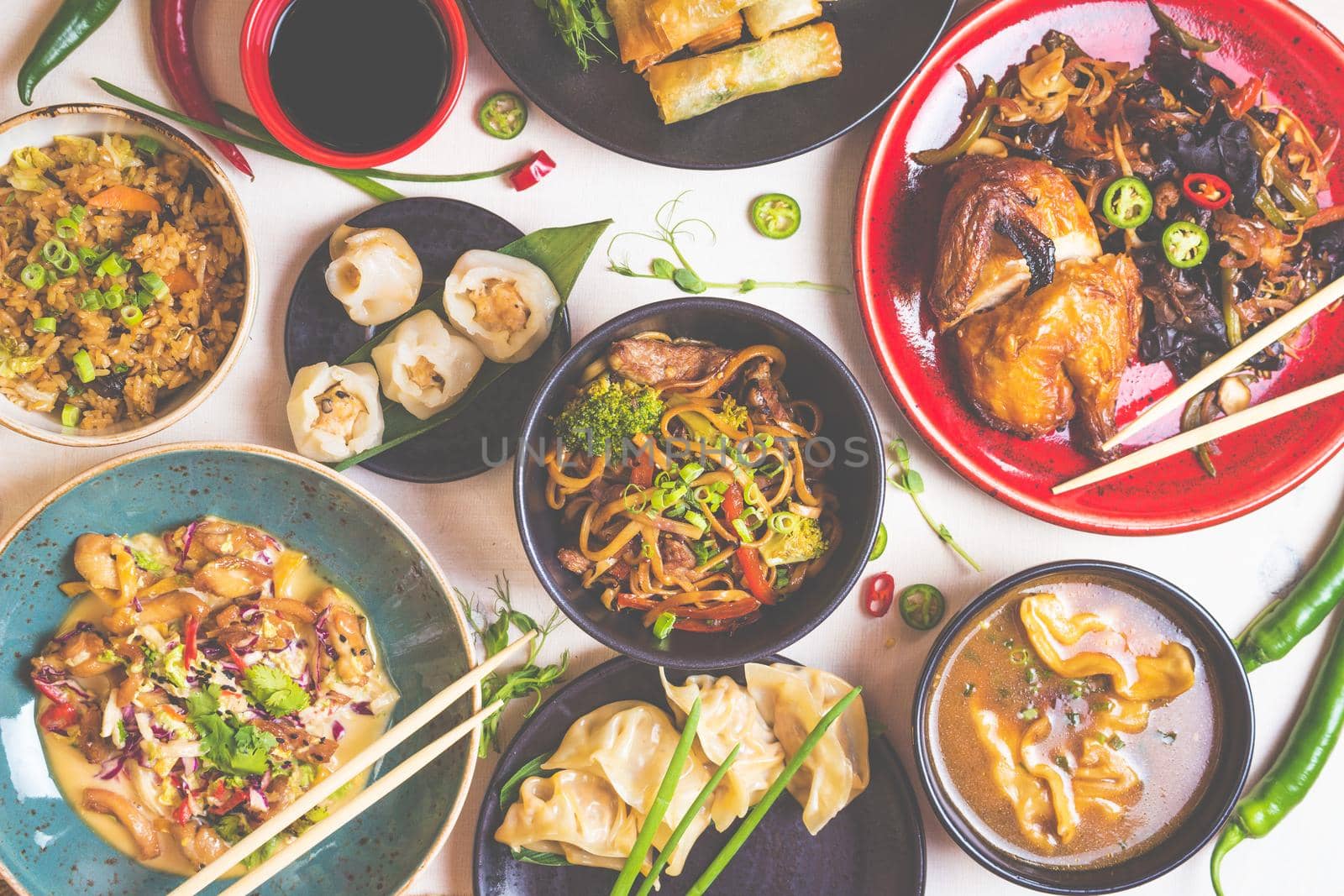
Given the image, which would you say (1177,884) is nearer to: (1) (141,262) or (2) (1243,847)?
(2) (1243,847)

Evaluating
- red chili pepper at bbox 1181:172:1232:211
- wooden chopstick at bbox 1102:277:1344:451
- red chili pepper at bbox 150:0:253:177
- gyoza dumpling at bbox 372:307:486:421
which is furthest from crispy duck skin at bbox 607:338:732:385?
red chili pepper at bbox 1181:172:1232:211

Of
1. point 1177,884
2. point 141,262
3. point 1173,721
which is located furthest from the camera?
point 1177,884

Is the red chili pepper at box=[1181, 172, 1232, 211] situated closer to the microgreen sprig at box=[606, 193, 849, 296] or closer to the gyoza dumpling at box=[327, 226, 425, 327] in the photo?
the microgreen sprig at box=[606, 193, 849, 296]

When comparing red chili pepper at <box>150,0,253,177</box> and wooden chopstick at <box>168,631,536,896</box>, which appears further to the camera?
red chili pepper at <box>150,0,253,177</box>

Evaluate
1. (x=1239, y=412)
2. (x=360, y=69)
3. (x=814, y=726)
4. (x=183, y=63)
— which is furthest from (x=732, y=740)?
(x=183, y=63)

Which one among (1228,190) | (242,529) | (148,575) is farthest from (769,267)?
(148,575)
